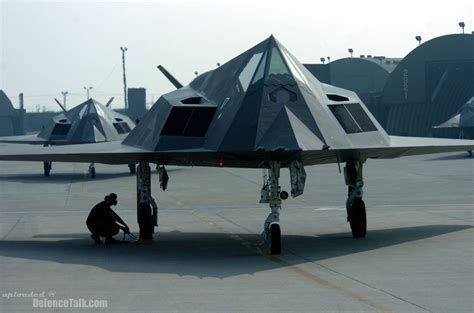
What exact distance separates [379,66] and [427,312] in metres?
115

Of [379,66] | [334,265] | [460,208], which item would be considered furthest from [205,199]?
[379,66]

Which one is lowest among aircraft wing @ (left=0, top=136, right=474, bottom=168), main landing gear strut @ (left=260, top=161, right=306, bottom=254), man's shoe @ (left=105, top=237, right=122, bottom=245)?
man's shoe @ (left=105, top=237, right=122, bottom=245)

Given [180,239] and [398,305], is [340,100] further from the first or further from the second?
[398,305]

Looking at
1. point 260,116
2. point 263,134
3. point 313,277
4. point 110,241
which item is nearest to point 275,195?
point 263,134

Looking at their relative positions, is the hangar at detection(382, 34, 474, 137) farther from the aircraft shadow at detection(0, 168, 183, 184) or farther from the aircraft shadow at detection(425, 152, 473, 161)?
the aircraft shadow at detection(0, 168, 183, 184)

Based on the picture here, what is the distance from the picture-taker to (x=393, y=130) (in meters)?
100

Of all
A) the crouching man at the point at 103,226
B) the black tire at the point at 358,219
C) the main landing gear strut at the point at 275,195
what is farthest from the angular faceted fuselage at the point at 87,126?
the main landing gear strut at the point at 275,195

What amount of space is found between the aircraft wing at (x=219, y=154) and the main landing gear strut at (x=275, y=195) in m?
0.23

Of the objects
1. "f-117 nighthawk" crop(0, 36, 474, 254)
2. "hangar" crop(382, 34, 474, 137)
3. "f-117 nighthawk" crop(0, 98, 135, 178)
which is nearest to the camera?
"f-117 nighthawk" crop(0, 36, 474, 254)

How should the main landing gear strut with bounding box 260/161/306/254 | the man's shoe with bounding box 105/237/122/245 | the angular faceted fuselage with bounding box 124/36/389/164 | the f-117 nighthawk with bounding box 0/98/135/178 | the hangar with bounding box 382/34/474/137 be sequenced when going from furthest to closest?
the hangar with bounding box 382/34/474/137 < the f-117 nighthawk with bounding box 0/98/135/178 < the man's shoe with bounding box 105/237/122/245 < the main landing gear strut with bounding box 260/161/306/254 < the angular faceted fuselage with bounding box 124/36/389/164

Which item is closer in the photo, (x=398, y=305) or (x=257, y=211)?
(x=398, y=305)

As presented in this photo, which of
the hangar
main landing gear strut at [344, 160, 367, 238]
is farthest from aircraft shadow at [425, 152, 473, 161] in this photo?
main landing gear strut at [344, 160, 367, 238]

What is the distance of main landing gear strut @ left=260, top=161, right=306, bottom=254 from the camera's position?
1563 cm

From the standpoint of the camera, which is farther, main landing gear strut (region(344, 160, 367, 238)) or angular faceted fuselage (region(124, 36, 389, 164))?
main landing gear strut (region(344, 160, 367, 238))
